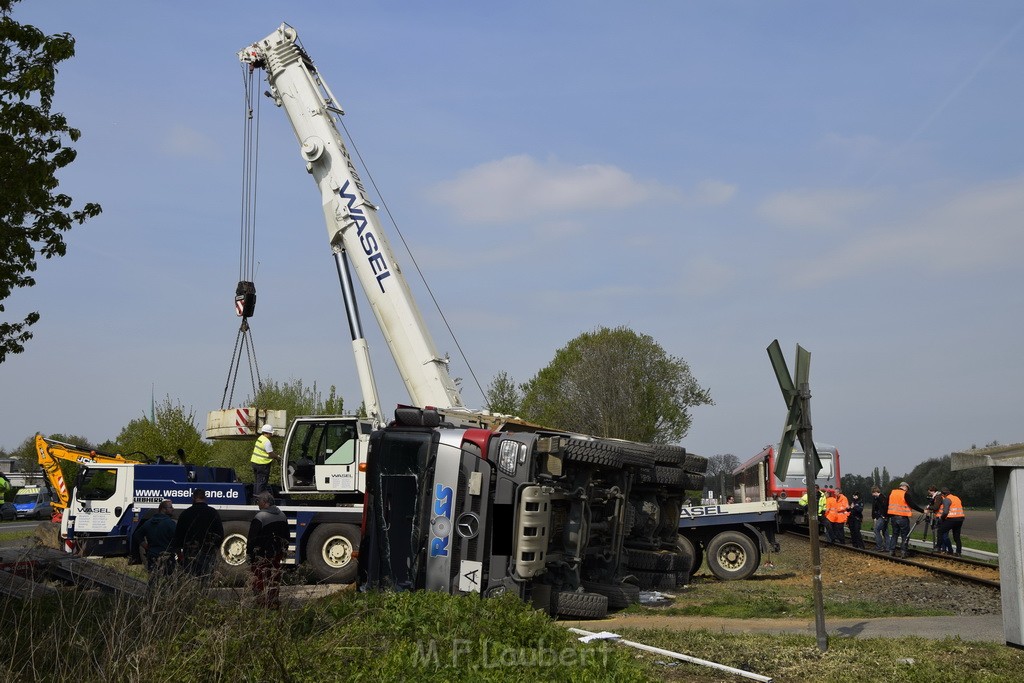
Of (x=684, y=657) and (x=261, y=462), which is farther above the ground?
(x=261, y=462)

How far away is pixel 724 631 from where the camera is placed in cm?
1091

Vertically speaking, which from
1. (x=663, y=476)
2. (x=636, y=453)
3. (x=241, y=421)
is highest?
(x=241, y=421)

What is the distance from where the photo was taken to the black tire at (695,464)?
15992mm

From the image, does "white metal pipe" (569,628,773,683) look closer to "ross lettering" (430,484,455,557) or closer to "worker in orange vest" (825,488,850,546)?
"ross lettering" (430,484,455,557)

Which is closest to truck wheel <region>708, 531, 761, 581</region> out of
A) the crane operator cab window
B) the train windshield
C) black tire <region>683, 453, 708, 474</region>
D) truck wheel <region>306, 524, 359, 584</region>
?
black tire <region>683, 453, 708, 474</region>

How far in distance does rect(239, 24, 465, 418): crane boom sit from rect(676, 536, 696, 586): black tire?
4535mm

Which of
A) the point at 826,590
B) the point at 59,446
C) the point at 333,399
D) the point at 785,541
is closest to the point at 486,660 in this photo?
the point at 826,590

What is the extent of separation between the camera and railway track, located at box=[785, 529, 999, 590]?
1721cm

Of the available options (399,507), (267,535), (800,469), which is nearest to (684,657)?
(399,507)

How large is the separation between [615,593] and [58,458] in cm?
1474

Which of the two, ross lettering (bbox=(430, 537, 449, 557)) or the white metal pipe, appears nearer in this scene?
the white metal pipe

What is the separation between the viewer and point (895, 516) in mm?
23344

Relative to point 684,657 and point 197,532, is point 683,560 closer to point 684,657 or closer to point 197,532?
point 684,657

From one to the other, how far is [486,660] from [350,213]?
43.3ft
